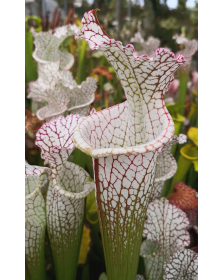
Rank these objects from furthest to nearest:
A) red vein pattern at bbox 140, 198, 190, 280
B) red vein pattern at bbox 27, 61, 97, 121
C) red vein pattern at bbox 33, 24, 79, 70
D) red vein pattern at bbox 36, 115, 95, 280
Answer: red vein pattern at bbox 33, 24, 79, 70 < red vein pattern at bbox 27, 61, 97, 121 < red vein pattern at bbox 140, 198, 190, 280 < red vein pattern at bbox 36, 115, 95, 280

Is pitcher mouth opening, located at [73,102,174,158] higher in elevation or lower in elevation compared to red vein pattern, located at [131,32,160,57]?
lower

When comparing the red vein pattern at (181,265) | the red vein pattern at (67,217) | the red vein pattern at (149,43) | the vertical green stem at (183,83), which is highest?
the red vein pattern at (149,43)

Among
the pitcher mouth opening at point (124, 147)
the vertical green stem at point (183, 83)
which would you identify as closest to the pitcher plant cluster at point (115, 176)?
the pitcher mouth opening at point (124, 147)

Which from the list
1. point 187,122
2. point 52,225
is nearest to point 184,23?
point 187,122

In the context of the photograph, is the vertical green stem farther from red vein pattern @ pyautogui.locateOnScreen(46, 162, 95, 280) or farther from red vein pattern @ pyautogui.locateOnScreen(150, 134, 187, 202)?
red vein pattern @ pyautogui.locateOnScreen(46, 162, 95, 280)

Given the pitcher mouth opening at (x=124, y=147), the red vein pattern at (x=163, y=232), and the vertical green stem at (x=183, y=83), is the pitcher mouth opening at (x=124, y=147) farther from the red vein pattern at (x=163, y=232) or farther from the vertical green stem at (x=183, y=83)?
the vertical green stem at (x=183, y=83)

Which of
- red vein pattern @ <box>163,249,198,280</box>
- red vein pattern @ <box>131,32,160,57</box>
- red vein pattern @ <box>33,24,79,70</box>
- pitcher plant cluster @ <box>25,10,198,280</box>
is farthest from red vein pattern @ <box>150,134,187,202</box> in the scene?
red vein pattern @ <box>131,32,160,57</box>

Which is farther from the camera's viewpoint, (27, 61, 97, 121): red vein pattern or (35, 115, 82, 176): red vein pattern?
(27, 61, 97, 121): red vein pattern

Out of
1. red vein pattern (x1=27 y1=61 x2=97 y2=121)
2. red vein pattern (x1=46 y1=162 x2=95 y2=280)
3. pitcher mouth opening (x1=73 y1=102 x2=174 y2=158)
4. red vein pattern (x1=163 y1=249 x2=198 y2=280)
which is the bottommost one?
red vein pattern (x1=163 y1=249 x2=198 y2=280)

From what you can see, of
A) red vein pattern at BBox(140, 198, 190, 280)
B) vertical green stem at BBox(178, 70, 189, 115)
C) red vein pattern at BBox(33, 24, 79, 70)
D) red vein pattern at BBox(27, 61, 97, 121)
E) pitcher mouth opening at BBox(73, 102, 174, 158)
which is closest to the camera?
pitcher mouth opening at BBox(73, 102, 174, 158)
